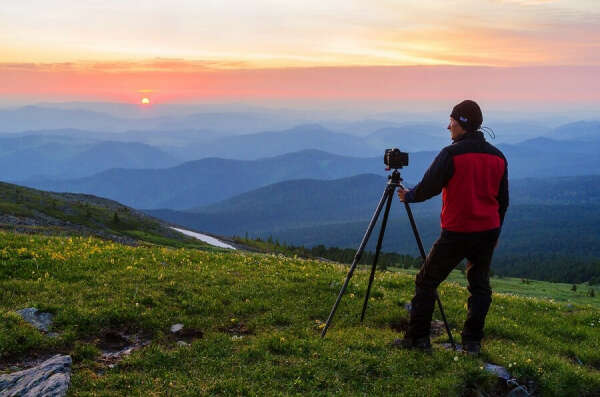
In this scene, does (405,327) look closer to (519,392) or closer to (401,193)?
(519,392)

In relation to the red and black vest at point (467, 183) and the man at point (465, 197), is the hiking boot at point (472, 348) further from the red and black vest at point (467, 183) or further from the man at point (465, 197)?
the red and black vest at point (467, 183)

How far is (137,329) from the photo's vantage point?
38.9 feet

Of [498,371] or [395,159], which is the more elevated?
[395,159]

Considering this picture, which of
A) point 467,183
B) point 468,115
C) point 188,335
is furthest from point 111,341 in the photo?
point 468,115

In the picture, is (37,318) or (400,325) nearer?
(37,318)

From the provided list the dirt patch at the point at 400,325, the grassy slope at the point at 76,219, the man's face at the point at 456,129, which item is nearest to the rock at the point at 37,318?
the dirt patch at the point at 400,325

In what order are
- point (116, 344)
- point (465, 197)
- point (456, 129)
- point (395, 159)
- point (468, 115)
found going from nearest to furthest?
point (465, 197) < point (468, 115) < point (456, 129) < point (395, 159) < point (116, 344)

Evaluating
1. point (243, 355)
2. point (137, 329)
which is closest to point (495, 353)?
point (243, 355)

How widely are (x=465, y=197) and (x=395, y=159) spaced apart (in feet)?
6.08

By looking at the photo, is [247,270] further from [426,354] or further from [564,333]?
[564,333]

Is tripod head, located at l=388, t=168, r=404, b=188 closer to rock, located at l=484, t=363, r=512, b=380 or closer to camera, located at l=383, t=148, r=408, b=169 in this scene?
camera, located at l=383, t=148, r=408, b=169

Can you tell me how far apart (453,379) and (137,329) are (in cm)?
791

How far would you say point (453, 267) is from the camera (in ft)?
34.0

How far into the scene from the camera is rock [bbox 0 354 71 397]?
812 cm
